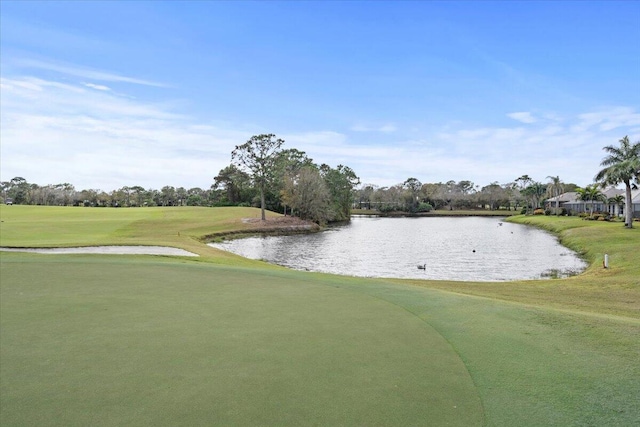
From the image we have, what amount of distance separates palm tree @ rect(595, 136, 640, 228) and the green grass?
38091 mm

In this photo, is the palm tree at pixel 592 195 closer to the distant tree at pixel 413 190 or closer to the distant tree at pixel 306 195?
the distant tree at pixel 306 195

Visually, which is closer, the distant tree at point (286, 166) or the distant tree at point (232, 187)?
the distant tree at point (286, 166)

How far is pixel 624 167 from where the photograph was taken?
41844 mm

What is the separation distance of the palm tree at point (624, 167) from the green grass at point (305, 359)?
125 ft

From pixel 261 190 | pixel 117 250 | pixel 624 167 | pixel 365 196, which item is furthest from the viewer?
pixel 365 196

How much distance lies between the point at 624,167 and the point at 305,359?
155 feet

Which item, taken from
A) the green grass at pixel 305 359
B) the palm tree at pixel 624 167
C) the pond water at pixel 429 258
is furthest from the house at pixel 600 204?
the green grass at pixel 305 359

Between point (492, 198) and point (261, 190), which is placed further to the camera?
point (492, 198)

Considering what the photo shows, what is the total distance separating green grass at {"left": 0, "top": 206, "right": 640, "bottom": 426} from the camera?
4.27m

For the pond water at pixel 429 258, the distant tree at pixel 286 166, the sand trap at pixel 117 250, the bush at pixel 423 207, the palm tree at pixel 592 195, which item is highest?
the distant tree at pixel 286 166

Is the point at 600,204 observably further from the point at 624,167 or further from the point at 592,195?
the point at 624,167

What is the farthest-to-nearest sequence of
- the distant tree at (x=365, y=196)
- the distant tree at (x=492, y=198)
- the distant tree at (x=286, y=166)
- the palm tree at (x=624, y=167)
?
the distant tree at (x=365, y=196)
the distant tree at (x=492, y=198)
the distant tree at (x=286, y=166)
the palm tree at (x=624, y=167)

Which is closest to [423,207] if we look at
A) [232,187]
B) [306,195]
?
[232,187]

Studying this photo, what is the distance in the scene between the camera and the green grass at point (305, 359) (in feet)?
14.0
